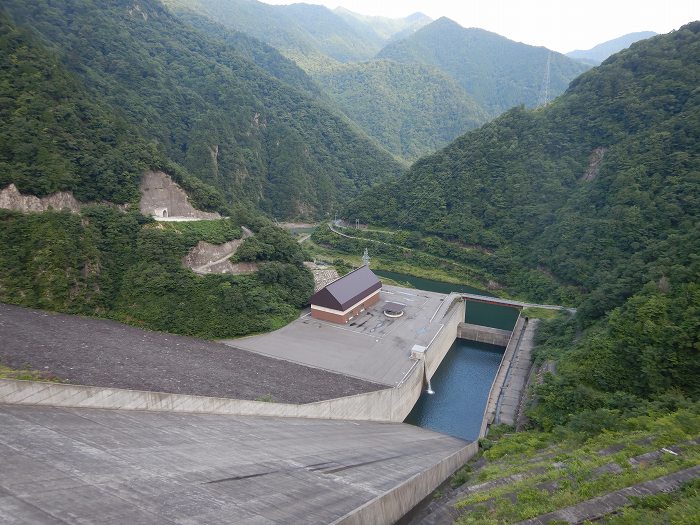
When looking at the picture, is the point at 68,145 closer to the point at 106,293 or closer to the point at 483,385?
the point at 106,293

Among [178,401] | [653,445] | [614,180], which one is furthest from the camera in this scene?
[614,180]

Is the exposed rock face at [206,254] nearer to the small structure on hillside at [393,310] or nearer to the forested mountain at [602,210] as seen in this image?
the small structure on hillside at [393,310]

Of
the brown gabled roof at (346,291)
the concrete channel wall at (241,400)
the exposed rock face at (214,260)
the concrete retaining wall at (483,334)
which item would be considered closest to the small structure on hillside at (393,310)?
the brown gabled roof at (346,291)

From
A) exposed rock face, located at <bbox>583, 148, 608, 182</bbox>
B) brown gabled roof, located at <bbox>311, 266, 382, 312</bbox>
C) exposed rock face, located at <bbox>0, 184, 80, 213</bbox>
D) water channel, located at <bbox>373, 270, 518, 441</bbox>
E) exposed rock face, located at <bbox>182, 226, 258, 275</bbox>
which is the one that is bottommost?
water channel, located at <bbox>373, 270, 518, 441</bbox>

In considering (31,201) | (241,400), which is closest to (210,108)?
(31,201)

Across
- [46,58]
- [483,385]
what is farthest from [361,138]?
[483,385]

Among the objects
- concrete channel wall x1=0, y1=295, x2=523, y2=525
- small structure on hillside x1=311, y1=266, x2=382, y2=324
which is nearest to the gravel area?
concrete channel wall x1=0, y1=295, x2=523, y2=525

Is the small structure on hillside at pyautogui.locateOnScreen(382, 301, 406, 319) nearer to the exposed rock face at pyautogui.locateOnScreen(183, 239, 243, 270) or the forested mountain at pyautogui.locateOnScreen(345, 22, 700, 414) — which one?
the forested mountain at pyautogui.locateOnScreen(345, 22, 700, 414)
